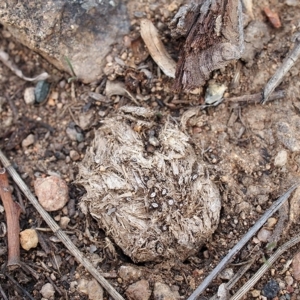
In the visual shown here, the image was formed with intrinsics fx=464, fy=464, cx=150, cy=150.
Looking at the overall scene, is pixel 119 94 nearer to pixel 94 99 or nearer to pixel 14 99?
pixel 94 99

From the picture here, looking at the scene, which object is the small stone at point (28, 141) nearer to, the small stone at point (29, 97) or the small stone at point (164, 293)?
the small stone at point (29, 97)

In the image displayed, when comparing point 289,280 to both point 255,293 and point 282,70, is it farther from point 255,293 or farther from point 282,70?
point 282,70

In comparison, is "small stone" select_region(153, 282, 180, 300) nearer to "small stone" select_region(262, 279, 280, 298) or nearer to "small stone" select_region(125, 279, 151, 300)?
"small stone" select_region(125, 279, 151, 300)

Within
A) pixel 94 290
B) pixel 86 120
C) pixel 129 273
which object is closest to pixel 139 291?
pixel 129 273

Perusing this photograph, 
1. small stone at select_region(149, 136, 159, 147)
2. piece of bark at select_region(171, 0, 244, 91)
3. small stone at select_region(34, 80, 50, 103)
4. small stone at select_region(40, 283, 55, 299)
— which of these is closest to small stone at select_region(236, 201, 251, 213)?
small stone at select_region(149, 136, 159, 147)

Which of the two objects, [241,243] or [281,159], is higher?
[281,159]
